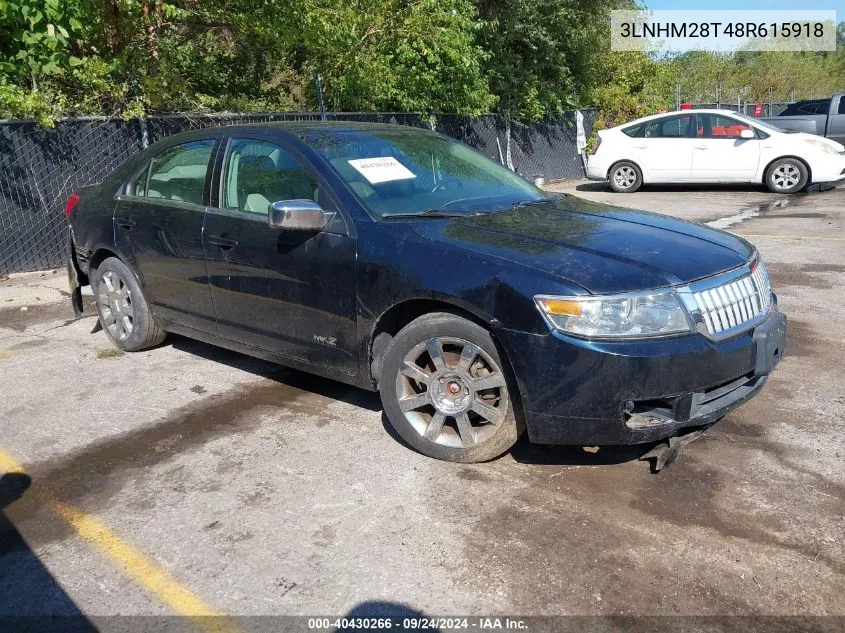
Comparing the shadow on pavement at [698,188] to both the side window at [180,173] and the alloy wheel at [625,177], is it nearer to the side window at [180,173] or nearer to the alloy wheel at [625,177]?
the alloy wheel at [625,177]

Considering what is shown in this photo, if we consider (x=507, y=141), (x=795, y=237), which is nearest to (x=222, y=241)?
(x=795, y=237)

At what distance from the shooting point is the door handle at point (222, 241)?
14.8 feet

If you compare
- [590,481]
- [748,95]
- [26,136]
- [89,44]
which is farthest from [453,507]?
[748,95]

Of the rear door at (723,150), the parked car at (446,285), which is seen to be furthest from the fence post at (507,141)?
the parked car at (446,285)

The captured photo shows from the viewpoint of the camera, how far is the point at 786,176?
45.7 feet

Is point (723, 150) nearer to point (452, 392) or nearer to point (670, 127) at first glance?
point (670, 127)

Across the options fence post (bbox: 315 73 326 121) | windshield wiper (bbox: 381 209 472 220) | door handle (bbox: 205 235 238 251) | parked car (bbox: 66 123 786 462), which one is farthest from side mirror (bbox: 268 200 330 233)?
fence post (bbox: 315 73 326 121)

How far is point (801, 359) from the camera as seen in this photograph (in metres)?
5.10

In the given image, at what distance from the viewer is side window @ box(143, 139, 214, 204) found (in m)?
4.86

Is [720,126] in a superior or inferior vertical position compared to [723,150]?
superior

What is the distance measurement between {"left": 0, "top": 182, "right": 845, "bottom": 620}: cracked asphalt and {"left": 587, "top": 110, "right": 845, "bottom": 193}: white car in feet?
32.2

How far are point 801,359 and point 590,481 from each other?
2336mm

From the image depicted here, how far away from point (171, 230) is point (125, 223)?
1.98 feet

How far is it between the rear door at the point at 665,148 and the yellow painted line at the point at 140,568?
13099 millimetres
